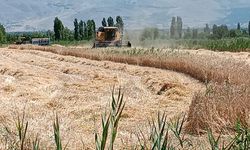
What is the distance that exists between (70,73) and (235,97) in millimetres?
14858

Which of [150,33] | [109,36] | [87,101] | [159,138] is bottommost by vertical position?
[150,33]

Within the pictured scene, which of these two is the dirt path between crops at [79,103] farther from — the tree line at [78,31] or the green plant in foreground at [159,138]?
the tree line at [78,31]

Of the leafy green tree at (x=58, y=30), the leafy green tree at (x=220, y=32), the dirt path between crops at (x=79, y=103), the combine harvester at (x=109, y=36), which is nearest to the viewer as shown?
the dirt path between crops at (x=79, y=103)

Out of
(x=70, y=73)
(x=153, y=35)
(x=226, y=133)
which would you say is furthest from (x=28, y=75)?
(x=153, y=35)

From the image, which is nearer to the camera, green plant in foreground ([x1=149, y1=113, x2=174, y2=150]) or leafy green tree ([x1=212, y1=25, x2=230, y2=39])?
green plant in foreground ([x1=149, y1=113, x2=174, y2=150])

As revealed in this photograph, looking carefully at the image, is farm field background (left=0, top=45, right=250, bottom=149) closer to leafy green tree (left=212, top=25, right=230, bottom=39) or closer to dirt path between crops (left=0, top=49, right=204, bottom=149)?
dirt path between crops (left=0, top=49, right=204, bottom=149)

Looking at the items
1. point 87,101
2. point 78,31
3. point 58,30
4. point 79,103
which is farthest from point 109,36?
point 78,31

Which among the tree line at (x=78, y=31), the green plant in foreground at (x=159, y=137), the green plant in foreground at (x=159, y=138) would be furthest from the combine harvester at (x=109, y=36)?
the tree line at (x=78, y=31)

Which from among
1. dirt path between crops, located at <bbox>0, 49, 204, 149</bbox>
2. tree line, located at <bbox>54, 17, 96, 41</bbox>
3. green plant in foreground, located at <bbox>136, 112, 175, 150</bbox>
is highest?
green plant in foreground, located at <bbox>136, 112, 175, 150</bbox>

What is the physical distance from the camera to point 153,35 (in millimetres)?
95125

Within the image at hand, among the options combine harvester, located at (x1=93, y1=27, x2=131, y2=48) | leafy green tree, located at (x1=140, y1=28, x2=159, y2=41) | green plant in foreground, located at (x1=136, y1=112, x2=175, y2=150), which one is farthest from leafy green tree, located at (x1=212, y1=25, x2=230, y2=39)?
green plant in foreground, located at (x1=136, y1=112, x2=175, y2=150)

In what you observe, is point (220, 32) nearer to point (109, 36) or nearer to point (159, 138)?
point (109, 36)

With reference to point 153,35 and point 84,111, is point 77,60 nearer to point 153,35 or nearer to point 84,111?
point 84,111

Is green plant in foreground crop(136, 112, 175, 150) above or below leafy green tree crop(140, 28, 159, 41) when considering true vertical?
above
